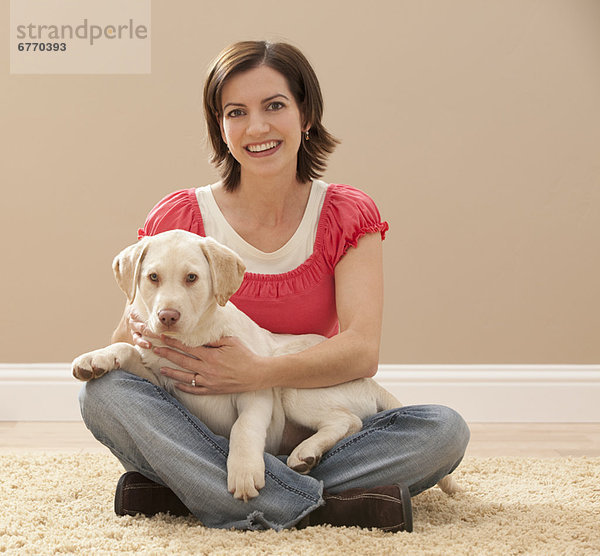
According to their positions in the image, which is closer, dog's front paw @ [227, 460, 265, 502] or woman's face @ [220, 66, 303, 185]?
dog's front paw @ [227, 460, 265, 502]

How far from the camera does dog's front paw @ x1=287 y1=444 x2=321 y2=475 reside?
1.81 metres

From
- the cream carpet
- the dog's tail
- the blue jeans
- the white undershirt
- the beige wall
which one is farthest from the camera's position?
the beige wall

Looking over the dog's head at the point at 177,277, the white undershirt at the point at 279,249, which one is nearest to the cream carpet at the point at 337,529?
the dog's head at the point at 177,277

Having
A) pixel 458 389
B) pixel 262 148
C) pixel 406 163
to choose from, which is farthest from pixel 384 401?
pixel 406 163

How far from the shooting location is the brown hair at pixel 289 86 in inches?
85.0

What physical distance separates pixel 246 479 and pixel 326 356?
40 centimetres

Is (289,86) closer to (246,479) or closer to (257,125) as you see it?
(257,125)

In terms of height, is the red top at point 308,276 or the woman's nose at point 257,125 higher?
the woman's nose at point 257,125

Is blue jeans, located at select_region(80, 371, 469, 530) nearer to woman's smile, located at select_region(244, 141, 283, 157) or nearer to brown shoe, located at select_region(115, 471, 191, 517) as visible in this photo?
brown shoe, located at select_region(115, 471, 191, 517)

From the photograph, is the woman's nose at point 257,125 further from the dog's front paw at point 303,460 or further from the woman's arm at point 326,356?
the dog's front paw at point 303,460

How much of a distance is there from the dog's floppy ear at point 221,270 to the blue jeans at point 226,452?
293mm

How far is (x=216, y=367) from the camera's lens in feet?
6.07

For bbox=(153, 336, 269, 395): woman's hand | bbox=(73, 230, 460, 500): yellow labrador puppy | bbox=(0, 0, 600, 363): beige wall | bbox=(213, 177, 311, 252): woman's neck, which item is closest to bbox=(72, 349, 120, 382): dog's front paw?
bbox=(73, 230, 460, 500): yellow labrador puppy

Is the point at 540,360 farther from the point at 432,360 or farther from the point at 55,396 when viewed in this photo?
the point at 55,396
